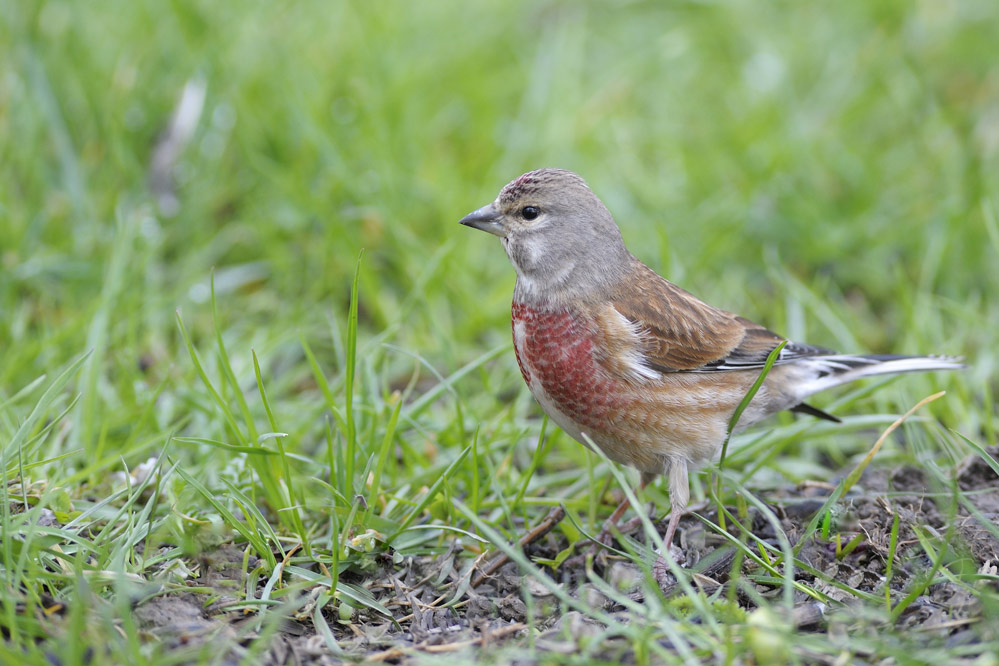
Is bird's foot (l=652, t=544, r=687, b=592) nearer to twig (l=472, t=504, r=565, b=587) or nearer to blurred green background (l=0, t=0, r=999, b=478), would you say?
twig (l=472, t=504, r=565, b=587)

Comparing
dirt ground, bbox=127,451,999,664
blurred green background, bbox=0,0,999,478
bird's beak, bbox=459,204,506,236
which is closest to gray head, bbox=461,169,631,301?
bird's beak, bbox=459,204,506,236

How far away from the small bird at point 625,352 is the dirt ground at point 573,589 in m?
0.37

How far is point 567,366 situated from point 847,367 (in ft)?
4.54

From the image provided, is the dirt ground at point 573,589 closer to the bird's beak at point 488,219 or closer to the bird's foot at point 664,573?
the bird's foot at point 664,573

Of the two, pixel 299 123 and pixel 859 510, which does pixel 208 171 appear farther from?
pixel 859 510

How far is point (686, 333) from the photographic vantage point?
4074 mm

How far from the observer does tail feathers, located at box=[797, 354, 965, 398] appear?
4.28m

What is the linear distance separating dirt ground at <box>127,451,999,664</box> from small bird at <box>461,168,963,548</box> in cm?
37

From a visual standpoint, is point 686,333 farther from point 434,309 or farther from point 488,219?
point 434,309

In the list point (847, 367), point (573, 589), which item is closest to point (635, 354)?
point (573, 589)

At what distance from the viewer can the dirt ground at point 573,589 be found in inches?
117

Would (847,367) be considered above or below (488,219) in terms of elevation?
below

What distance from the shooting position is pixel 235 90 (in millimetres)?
6258

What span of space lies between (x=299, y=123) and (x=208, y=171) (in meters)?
0.62
